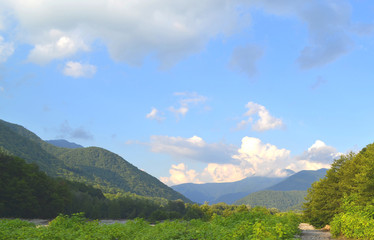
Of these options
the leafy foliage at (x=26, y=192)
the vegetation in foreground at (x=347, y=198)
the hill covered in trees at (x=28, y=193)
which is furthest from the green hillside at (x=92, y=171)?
the vegetation in foreground at (x=347, y=198)

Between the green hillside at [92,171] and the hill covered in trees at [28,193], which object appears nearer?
the hill covered in trees at [28,193]

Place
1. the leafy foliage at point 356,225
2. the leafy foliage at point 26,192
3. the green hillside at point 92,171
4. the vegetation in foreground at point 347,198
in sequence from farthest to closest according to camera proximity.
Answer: the green hillside at point 92,171, the leafy foliage at point 26,192, the vegetation in foreground at point 347,198, the leafy foliage at point 356,225

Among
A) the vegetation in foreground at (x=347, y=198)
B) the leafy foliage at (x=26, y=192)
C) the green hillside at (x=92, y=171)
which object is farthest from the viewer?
the green hillside at (x=92, y=171)

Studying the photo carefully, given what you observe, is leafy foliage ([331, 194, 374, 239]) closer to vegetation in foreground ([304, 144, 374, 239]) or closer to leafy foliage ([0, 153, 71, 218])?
vegetation in foreground ([304, 144, 374, 239])

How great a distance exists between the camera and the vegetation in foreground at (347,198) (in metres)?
19.2

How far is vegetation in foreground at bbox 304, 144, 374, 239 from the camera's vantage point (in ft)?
63.1

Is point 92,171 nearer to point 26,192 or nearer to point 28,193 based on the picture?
point 26,192

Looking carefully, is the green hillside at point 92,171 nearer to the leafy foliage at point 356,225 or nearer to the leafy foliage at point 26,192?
the leafy foliage at point 26,192

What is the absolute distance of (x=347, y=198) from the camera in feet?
85.7

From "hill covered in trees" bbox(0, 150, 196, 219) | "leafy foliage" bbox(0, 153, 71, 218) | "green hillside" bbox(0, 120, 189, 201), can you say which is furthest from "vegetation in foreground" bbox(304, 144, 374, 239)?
"green hillside" bbox(0, 120, 189, 201)

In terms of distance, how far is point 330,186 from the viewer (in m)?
32.9

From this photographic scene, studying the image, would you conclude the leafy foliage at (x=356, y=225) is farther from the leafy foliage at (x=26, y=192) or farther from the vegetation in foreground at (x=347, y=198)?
the leafy foliage at (x=26, y=192)

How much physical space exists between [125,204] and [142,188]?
104 meters

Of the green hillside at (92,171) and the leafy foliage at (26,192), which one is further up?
the green hillside at (92,171)
